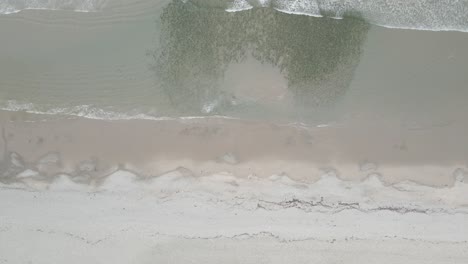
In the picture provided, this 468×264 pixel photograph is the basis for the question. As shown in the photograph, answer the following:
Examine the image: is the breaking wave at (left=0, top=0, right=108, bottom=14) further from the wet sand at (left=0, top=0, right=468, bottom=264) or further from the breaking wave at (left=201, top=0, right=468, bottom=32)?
the breaking wave at (left=201, top=0, right=468, bottom=32)

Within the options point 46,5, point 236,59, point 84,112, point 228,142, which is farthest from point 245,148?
point 46,5

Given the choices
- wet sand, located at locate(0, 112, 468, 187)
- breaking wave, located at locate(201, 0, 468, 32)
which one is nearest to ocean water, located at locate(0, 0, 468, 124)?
breaking wave, located at locate(201, 0, 468, 32)

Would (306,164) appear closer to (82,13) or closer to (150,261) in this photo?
(150,261)

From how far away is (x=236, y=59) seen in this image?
500 centimetres

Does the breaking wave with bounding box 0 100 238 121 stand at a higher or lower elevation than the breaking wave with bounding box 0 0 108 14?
lower

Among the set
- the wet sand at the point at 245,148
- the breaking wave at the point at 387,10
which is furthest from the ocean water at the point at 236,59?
the wet sand at the point at 245,148

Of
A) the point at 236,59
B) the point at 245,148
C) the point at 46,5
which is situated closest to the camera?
the point at 245,148

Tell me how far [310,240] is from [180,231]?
4.61 feet

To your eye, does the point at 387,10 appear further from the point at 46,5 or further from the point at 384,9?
the point at 46,5

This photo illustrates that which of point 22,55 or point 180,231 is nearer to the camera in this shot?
point 180,231

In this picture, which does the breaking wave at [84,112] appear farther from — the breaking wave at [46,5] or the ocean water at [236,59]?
the breaking wave at [46,5]

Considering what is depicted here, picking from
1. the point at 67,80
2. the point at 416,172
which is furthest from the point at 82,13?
the point at 416,172

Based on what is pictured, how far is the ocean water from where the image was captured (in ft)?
16.1

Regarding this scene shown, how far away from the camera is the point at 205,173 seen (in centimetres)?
486
